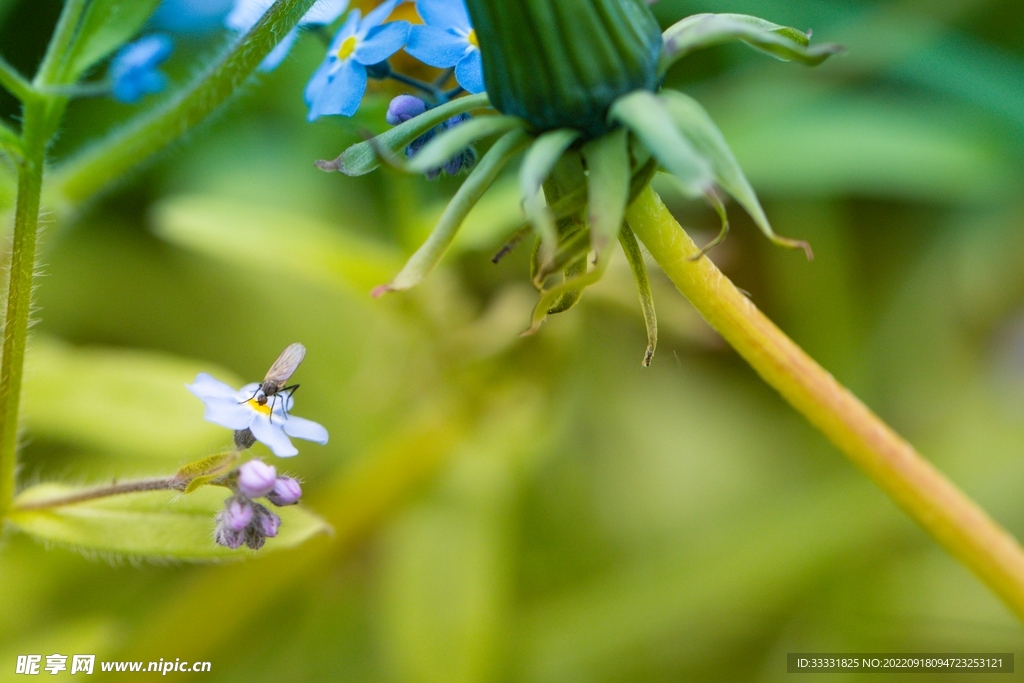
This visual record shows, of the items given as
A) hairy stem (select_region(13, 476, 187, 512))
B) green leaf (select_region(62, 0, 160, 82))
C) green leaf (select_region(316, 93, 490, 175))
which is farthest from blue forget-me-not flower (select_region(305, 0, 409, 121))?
hairy stem (select_region(13, 476, 187, 512))

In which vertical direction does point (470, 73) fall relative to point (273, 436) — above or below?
above

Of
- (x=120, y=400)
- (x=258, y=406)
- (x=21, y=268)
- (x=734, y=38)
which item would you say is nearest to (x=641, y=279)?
(x=734, y=38)

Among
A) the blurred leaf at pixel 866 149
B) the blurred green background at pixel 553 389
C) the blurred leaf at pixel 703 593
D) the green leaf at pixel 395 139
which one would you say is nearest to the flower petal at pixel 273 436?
the green leaf at pixel 395 139

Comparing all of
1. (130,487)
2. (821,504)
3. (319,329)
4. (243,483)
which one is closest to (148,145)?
(130,487)

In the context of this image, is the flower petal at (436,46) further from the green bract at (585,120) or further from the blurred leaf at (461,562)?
the blurred leaf at (461,562)

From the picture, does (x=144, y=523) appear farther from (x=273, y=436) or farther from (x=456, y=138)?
(x=456, y=138)

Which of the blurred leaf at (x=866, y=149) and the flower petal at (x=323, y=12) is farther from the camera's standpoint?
the blurred leaf at (x=866, y=149)

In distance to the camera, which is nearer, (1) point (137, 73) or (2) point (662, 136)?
(2) point (662, 136)
